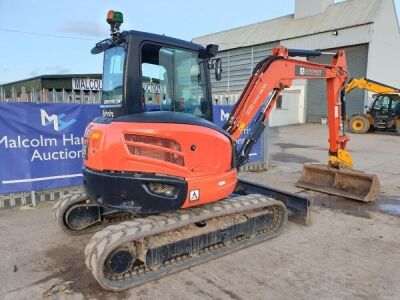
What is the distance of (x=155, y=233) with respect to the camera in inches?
145

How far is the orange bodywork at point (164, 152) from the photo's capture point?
12.2 ft

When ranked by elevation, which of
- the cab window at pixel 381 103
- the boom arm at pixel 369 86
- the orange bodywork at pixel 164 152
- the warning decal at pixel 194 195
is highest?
the boom arm at pixel 369 86

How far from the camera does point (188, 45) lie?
14.2ft

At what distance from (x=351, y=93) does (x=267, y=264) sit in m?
22.0

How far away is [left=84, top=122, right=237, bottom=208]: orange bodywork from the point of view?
12.2ft

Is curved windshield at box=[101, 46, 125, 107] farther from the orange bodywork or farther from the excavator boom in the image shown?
the excavator boom

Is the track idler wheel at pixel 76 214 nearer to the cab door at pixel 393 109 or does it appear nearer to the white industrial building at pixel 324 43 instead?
the white industrial building at pixel 324 43

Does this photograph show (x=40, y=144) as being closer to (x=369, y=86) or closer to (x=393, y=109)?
(x=369, y=86)

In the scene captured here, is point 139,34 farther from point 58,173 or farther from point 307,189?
point 307,189

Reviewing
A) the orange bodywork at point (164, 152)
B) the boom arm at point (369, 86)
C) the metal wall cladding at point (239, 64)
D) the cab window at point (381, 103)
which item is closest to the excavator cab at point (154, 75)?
the orange bodywork at point (164, 152)

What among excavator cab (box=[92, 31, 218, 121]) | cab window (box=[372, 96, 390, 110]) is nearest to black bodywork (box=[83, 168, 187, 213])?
excavator cab (box=[92, 31, 218, 121])

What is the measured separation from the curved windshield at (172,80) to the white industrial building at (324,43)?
1564 centimetres

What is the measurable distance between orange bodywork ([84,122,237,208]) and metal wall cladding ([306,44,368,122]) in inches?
799

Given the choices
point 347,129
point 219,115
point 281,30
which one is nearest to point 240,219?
point 219,115
